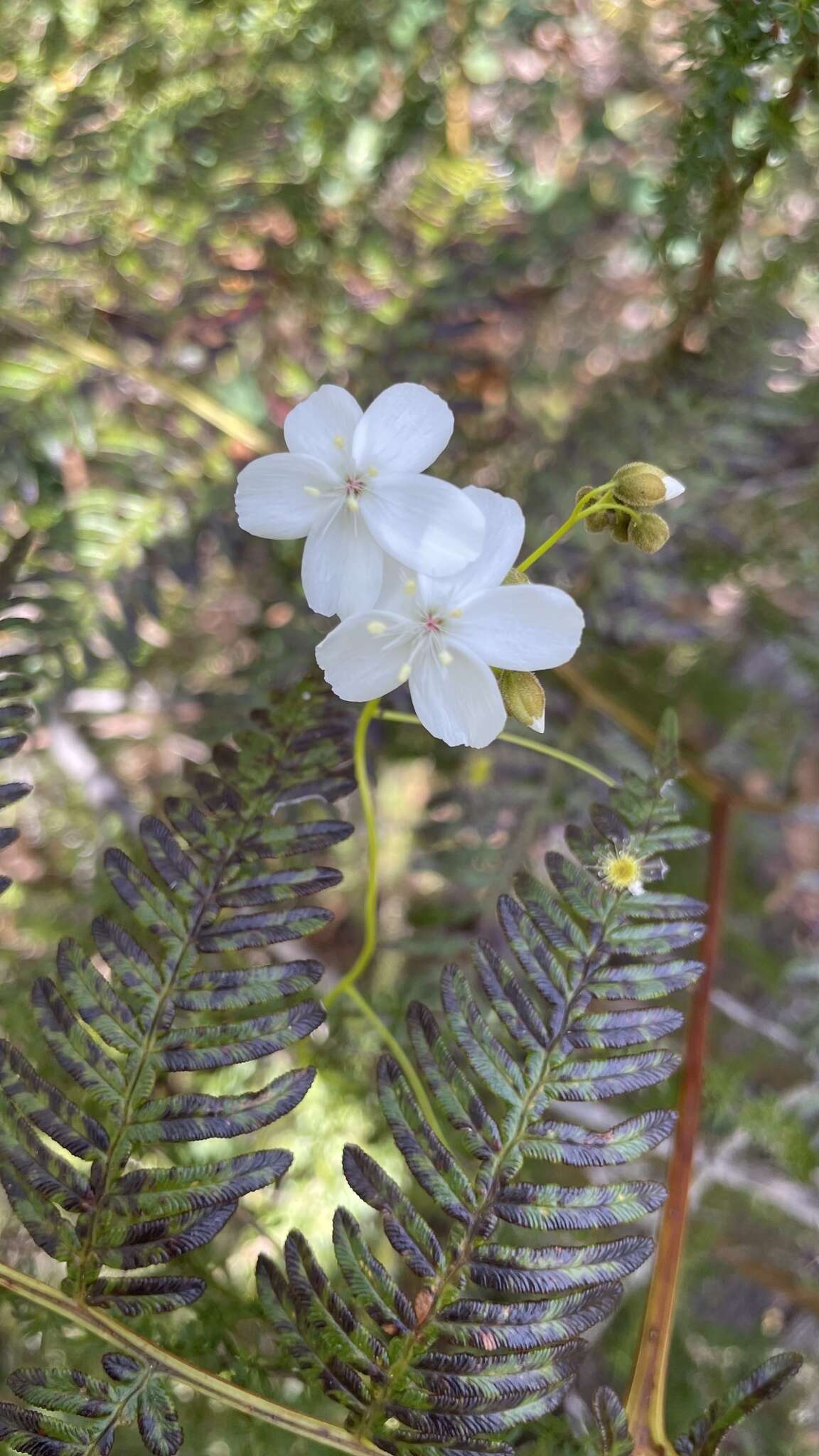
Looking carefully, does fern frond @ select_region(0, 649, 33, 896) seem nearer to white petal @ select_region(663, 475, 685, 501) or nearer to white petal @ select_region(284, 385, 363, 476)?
white petal @ select_region(284, 385, 363, 476)

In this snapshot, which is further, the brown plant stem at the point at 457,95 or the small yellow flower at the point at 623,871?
the brown plant stem at the point at 457,95

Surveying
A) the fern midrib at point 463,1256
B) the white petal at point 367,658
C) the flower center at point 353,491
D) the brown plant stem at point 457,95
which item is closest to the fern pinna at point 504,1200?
the fern midrib at point 463,1256

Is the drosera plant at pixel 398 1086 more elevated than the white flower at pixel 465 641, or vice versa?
the white flower at pixel 465 641

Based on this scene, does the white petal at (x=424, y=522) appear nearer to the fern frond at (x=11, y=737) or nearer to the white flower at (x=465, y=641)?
the white flower at (x=465, y=641)

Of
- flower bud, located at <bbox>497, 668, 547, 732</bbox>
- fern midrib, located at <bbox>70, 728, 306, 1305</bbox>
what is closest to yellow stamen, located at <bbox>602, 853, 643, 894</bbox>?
flower bud, located at <bbox>497, 668, 547, 732</bbox>

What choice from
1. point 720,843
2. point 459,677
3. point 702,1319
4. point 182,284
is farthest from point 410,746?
point 702,1319

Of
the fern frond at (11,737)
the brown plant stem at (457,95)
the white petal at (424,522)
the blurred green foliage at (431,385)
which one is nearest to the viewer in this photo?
the white petal at (424,522)

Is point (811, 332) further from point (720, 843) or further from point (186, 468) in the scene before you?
point (186, 468)
